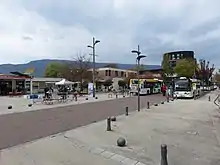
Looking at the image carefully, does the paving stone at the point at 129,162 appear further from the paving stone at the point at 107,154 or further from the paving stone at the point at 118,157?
the paving stone at the point at 107,154

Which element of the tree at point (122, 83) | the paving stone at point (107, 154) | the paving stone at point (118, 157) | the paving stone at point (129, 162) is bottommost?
the paving stone at point (129, 162)

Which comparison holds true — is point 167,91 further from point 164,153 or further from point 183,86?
point 164,153

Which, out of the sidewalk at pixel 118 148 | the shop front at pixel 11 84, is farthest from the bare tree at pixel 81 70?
the sidewalk at pixel 118 148

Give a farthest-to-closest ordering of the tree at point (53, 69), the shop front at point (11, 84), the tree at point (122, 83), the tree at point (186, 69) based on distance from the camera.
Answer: the tree at point (53, 69) → the tree at point (122, 83) → the tree at point (186, 69) → the shop front at point (11, 84)

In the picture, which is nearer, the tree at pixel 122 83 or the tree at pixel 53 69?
the tree at pixel 122 83

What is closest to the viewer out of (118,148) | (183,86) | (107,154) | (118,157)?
(118,157)

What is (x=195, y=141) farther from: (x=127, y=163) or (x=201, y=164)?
Result: (x=127, y=163)

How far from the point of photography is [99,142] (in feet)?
30.8

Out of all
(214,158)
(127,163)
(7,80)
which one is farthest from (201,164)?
(7,80)

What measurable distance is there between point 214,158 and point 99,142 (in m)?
3.53

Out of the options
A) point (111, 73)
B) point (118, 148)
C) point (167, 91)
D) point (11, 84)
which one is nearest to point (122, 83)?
point (111, 73)

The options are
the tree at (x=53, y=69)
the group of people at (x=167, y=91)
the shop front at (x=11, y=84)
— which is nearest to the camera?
the group of people at (x=167, y=91)

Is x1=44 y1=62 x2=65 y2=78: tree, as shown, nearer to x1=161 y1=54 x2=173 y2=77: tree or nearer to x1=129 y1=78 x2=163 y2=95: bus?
x1=161 y1=54 x2=173 y2=77: tree

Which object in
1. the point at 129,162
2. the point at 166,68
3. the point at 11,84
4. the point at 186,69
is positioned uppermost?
the point at 166,68
